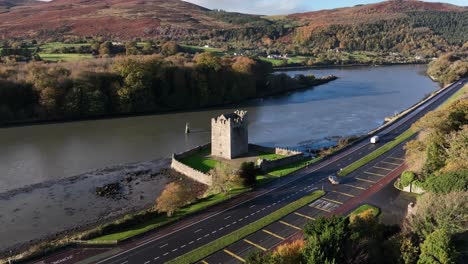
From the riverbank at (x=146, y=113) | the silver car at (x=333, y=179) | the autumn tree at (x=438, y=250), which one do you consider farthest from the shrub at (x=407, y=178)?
the riverbank at (x=146, y=113)

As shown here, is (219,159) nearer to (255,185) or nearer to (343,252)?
(255,185)

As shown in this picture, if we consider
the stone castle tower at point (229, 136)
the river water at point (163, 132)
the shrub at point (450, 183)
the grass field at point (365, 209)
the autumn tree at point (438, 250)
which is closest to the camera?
the autumn tree at point (438, 250)

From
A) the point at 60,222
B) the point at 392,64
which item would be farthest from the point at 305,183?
the point at 392,64

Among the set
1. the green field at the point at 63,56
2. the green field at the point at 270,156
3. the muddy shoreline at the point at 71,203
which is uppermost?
the green field at the point at 63,56

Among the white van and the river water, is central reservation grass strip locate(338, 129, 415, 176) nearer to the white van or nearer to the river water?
the white van

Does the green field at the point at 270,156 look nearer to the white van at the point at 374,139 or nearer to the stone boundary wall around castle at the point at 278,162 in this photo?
the stone boundary wall around castle at the point at 278,162

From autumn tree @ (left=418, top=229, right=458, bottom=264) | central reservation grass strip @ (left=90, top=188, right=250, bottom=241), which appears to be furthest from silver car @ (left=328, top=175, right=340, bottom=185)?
autumn tree @ (left=418, top=229, right=458, bottom=264)

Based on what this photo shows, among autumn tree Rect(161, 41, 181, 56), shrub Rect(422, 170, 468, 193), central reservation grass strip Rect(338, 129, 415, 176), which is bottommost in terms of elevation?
central reservation grass strip Rect(338, 129, 415, 176)
